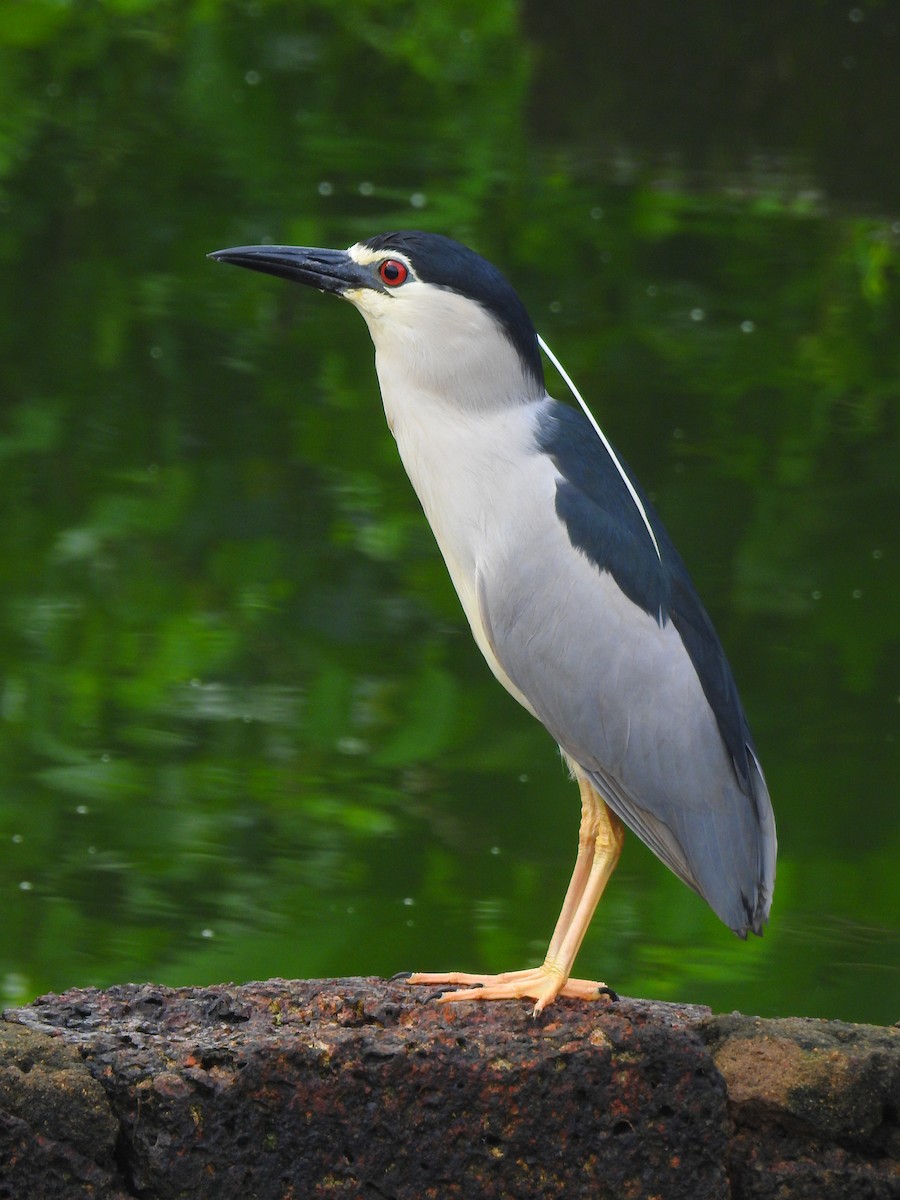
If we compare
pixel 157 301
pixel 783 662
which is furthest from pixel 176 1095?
pixel 157 301

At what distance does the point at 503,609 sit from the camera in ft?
11.1

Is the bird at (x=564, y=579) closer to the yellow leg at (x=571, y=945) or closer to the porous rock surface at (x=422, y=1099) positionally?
the yellow leg at (x=571, y=945)

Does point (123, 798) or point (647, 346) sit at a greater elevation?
point (647, 346)

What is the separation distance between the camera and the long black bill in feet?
11.2

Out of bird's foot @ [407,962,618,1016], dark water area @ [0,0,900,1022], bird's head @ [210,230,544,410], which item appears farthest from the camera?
dark water area @ [0,0,900,1022]

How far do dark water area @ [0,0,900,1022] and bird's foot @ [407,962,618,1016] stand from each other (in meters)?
2.01

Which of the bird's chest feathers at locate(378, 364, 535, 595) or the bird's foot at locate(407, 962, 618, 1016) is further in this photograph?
the bird's chest feathers at locate(378, 364, 535, 595)

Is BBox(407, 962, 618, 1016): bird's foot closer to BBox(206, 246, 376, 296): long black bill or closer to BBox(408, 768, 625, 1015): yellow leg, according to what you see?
BBox(408, 768, 625, 1015): yellow leg

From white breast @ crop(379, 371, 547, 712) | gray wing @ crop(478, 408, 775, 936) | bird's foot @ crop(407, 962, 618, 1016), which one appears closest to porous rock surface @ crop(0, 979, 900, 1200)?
bird's foot @ crop(407, 962, 618, 1016)

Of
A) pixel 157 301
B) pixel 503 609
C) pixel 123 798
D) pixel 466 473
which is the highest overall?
pixel 466 473

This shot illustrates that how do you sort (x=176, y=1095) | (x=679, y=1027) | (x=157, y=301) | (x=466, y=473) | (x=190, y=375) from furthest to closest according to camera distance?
1. (x=157, y=301)
2. (x=190, y=375)
3. (x=466, y=473)
4. (x=679, y=1027)
5. (x=176, y=1095)

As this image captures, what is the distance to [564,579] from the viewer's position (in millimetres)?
3408

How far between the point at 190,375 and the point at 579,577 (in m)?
6.39

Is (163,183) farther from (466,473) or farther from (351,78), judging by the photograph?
(466,473)
